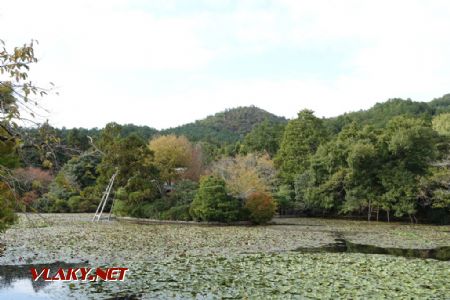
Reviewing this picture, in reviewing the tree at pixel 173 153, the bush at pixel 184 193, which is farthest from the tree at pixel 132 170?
the tree at pixel 173 153

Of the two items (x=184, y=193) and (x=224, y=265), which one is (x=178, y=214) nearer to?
(x=184, y=193)

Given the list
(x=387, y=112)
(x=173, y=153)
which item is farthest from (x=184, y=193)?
(x=387, y=112)

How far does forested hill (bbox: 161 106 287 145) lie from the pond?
229ft

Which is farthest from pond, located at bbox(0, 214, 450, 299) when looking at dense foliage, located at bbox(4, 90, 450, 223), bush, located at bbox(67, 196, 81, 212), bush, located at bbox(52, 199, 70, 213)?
bush, located at bbox(52, 199, 70, 213)

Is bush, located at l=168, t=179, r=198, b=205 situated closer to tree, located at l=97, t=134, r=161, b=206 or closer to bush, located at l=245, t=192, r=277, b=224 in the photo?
tree, located at l=97, t=134, r=161, b=206

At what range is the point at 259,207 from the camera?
82.4 feet

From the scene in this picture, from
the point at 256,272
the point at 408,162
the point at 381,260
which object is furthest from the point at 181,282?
the point at 408,162

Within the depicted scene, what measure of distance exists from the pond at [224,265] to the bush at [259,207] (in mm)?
7735

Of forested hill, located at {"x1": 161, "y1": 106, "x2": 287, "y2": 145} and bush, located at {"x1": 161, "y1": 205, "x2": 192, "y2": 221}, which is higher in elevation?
forested hill, located at {"x1": 161, "y1": 106, "x2": 287, "y2": 145}

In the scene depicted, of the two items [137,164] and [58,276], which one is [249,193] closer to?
[137,164]

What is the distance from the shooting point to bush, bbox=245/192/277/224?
82.8 feet

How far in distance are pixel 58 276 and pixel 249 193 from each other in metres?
18.1

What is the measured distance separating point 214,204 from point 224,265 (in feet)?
46.4

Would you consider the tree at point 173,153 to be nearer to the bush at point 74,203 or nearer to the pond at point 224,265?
the bush at point 74,203
